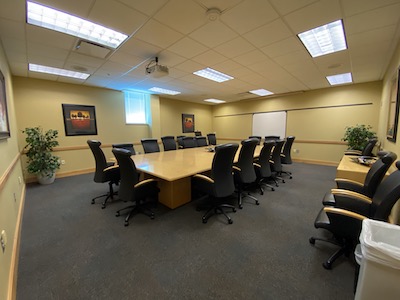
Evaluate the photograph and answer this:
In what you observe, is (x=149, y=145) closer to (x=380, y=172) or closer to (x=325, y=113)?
(x=380, y=172)

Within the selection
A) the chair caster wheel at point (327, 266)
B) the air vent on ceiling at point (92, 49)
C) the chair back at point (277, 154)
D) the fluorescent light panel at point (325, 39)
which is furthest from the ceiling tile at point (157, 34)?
the chair caster wheel at point (327, 266)

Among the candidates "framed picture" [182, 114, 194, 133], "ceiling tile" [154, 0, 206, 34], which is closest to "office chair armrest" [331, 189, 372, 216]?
"ceiling tile" [154, 0, 206, 34]

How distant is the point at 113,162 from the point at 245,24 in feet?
10.5

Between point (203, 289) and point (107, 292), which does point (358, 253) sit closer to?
point (203, 289)

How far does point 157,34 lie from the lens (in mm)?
2355

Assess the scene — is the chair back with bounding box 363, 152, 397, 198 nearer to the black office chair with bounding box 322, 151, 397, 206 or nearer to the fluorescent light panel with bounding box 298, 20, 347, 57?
the black office chair with bounding box 322, 151, 397, 206

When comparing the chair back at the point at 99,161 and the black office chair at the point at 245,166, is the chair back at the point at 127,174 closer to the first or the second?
the chair back at the point at 99,161

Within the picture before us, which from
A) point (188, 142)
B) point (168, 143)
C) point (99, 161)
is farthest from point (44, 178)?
point (188, 142)

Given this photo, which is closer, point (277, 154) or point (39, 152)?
point (277, 154)

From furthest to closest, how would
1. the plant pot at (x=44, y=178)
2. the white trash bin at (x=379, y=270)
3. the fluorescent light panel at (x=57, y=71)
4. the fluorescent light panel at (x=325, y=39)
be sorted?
1. the plant pot at (x=44, y=178)
2. the fluorescent light panel at (x=57, y=71)
3. the fluorescent light panel at (x=325, y=39)
4. the white trash bin at (x=379, y=270)

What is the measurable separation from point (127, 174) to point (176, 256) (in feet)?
3.64

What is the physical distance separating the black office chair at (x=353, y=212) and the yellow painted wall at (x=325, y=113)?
5.01 m

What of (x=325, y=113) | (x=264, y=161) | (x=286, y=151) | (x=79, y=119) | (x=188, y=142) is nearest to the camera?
(x=264, y=161)

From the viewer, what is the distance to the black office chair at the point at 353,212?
1.18 m
